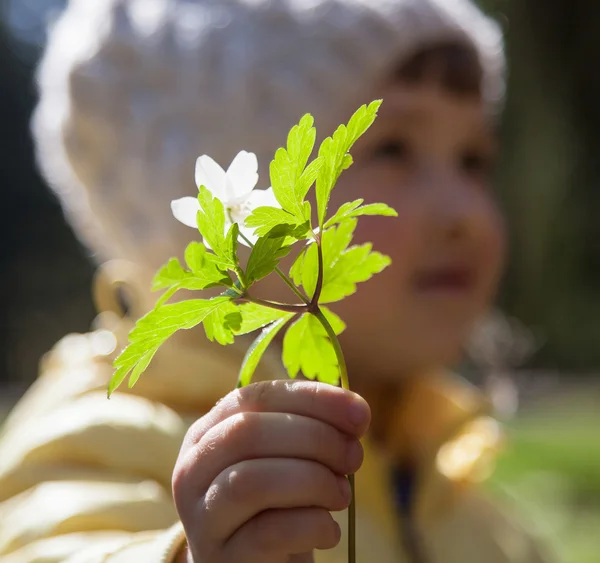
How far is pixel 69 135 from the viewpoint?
1042mm

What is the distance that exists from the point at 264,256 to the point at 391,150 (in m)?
0.68

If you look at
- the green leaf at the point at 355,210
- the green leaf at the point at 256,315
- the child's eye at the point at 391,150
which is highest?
the child's eye at the point at 391,150

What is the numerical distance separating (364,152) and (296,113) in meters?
0.10

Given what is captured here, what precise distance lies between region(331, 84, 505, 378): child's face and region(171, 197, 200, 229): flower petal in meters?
0.57

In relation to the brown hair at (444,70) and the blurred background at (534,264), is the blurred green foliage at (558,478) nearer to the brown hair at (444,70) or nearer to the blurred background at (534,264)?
the blurred background at (534,264)

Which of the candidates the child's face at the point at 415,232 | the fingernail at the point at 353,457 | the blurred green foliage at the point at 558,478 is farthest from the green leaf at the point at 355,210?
the blurred green foliage at the point at 558,478

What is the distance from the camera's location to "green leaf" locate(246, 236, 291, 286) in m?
0.35

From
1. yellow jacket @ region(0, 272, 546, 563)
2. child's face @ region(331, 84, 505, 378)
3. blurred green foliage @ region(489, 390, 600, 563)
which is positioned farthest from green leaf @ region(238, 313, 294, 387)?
blurred green foliage @ region(489, 390, 600, 563)

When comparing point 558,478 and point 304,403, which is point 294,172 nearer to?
point 304,403

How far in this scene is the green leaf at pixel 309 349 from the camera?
402 millimetres

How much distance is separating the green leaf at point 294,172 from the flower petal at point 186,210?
0.04 m

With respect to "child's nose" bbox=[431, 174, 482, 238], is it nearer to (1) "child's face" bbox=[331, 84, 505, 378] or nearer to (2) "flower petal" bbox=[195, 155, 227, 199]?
(1) "child's face" bbox=[331, 84, 505, 378]

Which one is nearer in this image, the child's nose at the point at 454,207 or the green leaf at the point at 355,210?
the green leaf at the point at 355,210

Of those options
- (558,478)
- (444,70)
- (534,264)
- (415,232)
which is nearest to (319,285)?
(415,232)
